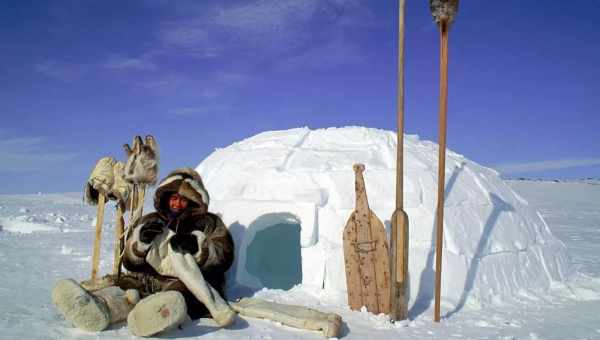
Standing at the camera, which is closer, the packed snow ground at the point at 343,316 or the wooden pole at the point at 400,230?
the packed snow ground at the point at 343,316

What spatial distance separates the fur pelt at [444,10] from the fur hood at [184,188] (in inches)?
116

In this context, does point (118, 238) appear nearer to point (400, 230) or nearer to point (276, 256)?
point (276, 256)

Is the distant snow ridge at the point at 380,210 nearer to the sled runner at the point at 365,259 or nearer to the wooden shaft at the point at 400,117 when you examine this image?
the sled runner at the point at 365,259

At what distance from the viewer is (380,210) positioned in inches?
227

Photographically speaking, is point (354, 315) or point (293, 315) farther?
point (354, 315)

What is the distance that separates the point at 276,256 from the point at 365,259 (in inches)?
122

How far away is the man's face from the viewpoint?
525 centimetres

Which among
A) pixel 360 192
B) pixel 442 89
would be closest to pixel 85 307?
pixel 360 192

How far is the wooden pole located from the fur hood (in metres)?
2.01

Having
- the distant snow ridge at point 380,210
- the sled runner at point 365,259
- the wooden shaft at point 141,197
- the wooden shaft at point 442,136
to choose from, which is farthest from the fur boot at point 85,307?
the wooden shaft at point 442,136

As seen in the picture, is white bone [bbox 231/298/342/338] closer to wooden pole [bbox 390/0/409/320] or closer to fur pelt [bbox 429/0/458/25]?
wooden pole [bbox 390/0/409/320]

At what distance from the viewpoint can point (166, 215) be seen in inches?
209

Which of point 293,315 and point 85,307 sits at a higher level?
point 85,307

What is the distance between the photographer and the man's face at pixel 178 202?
5.25 meters
